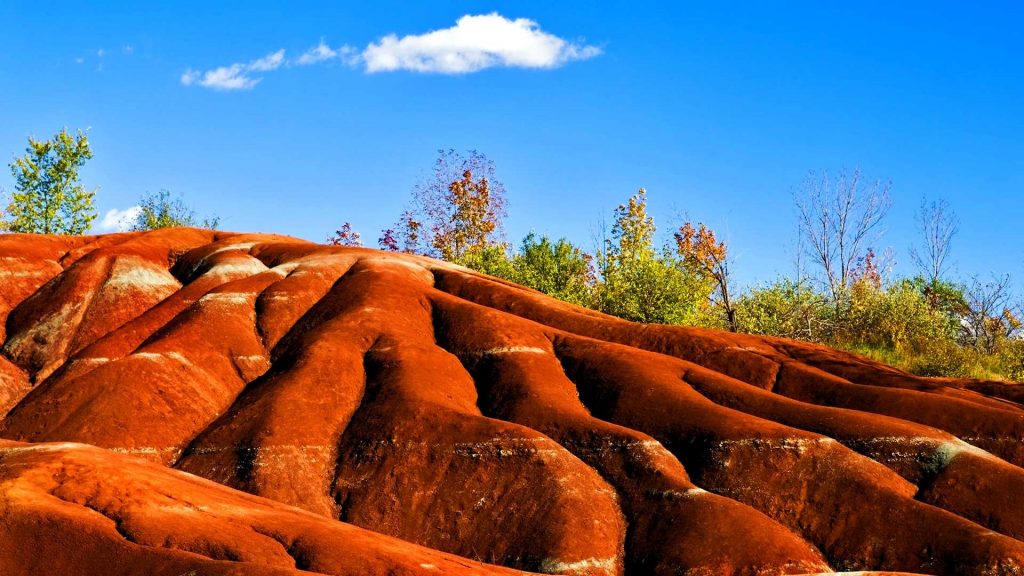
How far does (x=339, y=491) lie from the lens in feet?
139

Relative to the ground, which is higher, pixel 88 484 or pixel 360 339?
pixel 360 339

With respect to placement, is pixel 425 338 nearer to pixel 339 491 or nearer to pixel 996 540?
pixel 339 491

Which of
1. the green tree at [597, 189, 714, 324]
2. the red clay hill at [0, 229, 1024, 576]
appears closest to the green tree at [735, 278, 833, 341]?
the green tree at [597, 189, 714, 324]

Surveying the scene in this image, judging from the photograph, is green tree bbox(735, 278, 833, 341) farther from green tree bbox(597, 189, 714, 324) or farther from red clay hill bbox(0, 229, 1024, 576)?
red clay hill bbox(0, 229, 1024, 576)

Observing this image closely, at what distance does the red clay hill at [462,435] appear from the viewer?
24812 mm

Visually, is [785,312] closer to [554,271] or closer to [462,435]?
[554,271]

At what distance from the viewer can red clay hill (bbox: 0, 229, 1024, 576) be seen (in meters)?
24.8

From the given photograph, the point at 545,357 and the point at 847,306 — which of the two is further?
the point at 847,306

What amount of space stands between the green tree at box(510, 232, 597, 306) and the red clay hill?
931 inches

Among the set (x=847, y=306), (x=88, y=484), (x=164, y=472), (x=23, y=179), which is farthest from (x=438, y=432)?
(x=23, y=179)

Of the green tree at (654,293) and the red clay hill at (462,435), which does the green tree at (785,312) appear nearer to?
the green tree at (654,293)

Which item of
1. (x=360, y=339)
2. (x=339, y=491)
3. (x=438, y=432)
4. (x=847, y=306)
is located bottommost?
(x=339, y=491)

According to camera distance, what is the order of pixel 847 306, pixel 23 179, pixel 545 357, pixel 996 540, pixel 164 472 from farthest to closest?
pixel 23 179 → pixel 847 306 → pixel 545 357 → pixel 996 540 → pixel 164 472

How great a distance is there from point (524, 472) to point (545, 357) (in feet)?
36.1
